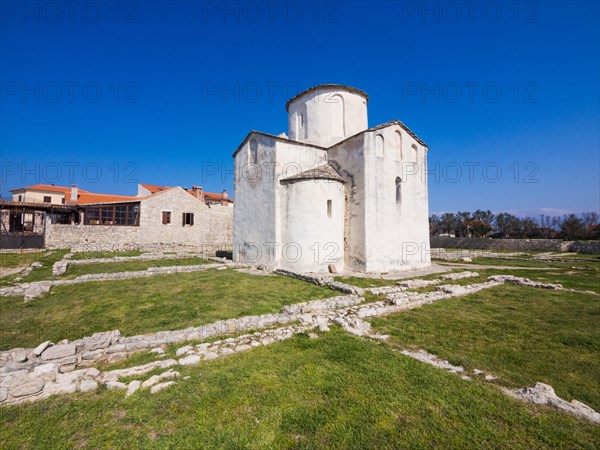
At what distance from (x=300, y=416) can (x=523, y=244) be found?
150ft

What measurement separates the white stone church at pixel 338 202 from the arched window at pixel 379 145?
6cm

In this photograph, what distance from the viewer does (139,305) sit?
8.38 meters

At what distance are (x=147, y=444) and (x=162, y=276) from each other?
38.1 ft

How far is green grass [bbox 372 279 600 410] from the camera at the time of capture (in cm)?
452

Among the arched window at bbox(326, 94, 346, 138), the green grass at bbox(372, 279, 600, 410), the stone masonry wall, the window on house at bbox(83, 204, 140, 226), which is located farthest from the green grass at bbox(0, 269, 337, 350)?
the window on house at bbox(83, 204, 140, 226)

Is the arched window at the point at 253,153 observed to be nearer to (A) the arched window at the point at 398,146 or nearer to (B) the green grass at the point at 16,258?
(A) the arched window at the point at 398,146

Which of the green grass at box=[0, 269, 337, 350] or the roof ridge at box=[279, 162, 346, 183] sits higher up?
the roof ridge at box=[279, 162, 346, 183]

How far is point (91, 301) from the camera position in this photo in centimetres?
884

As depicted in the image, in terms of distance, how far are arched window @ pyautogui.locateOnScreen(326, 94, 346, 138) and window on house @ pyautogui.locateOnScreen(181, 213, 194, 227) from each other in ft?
67.6

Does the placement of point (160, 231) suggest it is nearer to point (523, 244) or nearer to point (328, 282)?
point (328, 282)

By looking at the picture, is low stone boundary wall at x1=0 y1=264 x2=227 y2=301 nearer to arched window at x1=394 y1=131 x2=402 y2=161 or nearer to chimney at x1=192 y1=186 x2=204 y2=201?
arched window at x1=394 y1=131 x2=402 y2=161

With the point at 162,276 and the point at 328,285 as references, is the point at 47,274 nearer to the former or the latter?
the point at 162,276

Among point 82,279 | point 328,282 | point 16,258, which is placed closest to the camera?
point 328,282

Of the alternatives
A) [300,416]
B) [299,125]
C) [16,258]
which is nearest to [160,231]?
[16,258]
